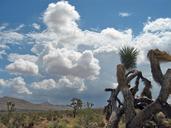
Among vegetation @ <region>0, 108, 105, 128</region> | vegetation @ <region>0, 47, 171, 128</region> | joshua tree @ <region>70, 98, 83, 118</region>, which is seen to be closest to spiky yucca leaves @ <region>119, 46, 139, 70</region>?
vegetation @ <region>0, 47, 171, 128</region>

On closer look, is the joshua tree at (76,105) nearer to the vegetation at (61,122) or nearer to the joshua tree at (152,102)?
the vegetation at (61,122)

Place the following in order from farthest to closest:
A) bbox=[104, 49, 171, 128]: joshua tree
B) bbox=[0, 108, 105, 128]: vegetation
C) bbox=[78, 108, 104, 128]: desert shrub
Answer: bbox=[0, 108, 105, 128]: vegetation < bbox=[78, 108, 104, 128]: desert shrub < bbox=[104, 49, 171, 128]: joshua tree

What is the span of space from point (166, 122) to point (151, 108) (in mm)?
2217

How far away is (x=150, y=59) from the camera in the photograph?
549 inches

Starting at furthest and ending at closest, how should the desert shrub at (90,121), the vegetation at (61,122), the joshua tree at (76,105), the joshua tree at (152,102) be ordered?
the joshua tree at (76,105) < the vegetation at (61,122) < the desert shrub at (90,121) < the joshua tree at (152,102)

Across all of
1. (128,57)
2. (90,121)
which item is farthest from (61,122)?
(128,57)

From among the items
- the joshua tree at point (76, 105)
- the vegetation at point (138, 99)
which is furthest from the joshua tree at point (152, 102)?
the joshua tree at point (76, 105)

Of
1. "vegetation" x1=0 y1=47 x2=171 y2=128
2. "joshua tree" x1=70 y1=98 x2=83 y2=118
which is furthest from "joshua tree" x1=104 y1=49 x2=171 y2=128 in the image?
"joshua tree" x1=70 y1=98 x2=83 y2=118

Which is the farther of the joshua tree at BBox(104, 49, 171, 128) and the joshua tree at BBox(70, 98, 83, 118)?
the joshua tree at BBox(70, 98, 83, 118)

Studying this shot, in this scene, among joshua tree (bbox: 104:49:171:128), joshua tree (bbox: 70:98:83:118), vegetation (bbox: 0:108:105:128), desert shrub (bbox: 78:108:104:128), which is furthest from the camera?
joshua tree (bbox: 70:98:83:118)

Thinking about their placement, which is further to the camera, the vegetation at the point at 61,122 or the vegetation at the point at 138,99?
the vegetation at the point at 61,122

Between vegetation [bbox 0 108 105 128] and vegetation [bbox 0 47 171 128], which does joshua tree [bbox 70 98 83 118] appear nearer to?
vegetation [bbox 0 108 105 128]

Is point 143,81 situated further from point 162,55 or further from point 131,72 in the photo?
point 162,55

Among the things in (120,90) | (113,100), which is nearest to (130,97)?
(120,90)
